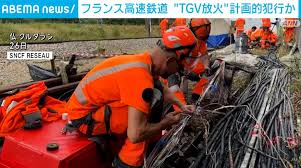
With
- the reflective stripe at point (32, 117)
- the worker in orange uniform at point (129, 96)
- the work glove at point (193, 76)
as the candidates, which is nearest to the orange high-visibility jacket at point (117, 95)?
the worker in orange uniform at point (129, 96)


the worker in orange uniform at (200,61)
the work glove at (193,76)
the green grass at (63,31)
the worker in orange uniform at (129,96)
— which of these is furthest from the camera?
the green grass at (63,31)

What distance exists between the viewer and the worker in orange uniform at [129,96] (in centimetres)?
282

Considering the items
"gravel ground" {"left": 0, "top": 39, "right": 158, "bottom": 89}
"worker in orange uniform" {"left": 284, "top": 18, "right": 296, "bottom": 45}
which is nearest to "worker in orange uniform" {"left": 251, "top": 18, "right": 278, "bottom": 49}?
"worker in orange uniform" {"left": 284, "top": 18, "right": 296, "bottom": 45}

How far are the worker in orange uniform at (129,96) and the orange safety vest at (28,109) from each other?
45 centimetres

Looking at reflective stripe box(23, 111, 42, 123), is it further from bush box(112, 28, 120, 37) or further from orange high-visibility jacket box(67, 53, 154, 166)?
bush box(112, 28, 120, 37)

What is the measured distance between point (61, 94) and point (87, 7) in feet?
10.6

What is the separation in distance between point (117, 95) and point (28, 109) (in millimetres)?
1029

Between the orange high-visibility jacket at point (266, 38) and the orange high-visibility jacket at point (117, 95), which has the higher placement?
the orange high-visibility jacket at point (266, 38)

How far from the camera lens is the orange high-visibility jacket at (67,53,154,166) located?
282 cm

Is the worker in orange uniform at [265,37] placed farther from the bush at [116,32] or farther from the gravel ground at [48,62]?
the bush at [116,32]

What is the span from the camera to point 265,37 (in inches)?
674

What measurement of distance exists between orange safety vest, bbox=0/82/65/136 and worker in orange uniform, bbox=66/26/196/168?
452mm

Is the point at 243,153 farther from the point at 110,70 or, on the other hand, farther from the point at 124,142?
the point at 110,70

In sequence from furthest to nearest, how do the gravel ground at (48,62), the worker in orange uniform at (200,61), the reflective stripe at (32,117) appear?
the gravel ground at (48,62) → the worker in orange uniform at (200,61) → the reflective stripe at (32,117)
